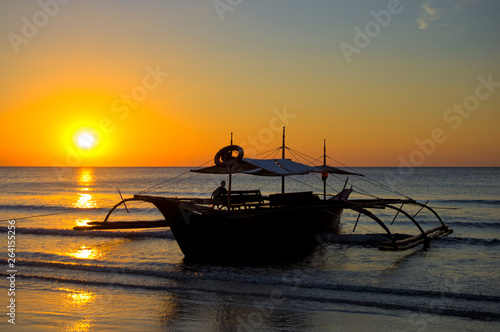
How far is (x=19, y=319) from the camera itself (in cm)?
896

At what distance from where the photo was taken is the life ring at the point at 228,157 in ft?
46.1

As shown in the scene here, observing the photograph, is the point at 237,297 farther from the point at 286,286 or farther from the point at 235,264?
the point at 235,264

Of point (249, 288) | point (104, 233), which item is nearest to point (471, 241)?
point (249, 288)

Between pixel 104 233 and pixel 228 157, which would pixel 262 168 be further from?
pixel 104 233

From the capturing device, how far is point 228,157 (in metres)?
14.4

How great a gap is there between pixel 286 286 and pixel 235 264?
9.07 ft

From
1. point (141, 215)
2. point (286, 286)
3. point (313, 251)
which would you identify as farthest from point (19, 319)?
point (141, 215)

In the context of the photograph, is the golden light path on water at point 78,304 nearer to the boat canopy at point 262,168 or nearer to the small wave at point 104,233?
the boat canopy at point 262,168

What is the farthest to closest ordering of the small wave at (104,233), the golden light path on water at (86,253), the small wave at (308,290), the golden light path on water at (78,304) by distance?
the small wave at (104,233), the golden light path on water at (86,253), the small wave at (308,290), the golden light path on water at (78,304)

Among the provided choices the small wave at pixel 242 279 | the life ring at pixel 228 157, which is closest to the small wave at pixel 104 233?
the small wave at pixel 242 279

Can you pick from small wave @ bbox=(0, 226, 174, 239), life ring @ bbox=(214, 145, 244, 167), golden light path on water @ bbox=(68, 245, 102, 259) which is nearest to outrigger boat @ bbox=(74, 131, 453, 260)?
life ring @ bbox=(214, 145, 244, 167)

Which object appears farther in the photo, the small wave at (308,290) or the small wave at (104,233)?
the small wave at (104,233)

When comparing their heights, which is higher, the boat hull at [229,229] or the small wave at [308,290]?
the boat hull at [229,229]

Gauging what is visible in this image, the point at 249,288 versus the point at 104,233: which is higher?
the point at 104,233
